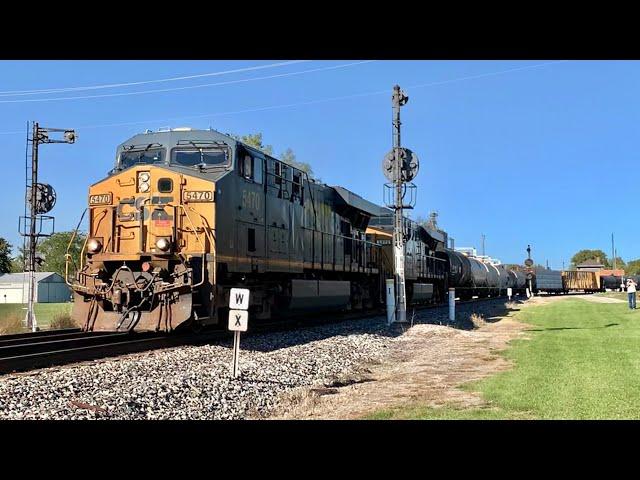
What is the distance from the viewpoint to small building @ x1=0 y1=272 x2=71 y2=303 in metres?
69.3

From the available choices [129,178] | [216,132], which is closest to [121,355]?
[129,178]

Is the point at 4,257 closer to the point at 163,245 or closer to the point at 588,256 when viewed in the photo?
the point at 163,245

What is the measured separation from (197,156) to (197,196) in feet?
5.22

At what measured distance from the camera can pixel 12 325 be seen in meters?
21.8

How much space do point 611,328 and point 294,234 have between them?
1060 cm

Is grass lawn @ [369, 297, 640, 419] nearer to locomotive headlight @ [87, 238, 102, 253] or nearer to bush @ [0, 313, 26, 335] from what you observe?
locomotive headlight @ [87, 238, 102, 253]

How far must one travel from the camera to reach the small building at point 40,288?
2729 inches

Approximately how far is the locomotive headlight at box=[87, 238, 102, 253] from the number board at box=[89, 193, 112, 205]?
2.80 feet

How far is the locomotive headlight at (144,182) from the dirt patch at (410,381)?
19.6ft

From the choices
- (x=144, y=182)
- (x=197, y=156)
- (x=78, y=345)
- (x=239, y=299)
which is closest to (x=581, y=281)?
(x=197, y=156)

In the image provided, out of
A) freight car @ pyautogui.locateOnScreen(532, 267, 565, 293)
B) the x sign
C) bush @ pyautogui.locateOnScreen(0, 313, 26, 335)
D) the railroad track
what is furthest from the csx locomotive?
freight car @ pyautogui.locateOnScreen(532, 267, 565, 293)

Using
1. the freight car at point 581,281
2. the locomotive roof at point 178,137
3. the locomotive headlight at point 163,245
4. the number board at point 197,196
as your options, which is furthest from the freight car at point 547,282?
the locomotive headlight at point 163,245

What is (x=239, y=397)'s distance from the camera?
7.99 meters

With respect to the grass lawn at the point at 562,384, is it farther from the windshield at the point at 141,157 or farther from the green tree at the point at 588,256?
the green tree at the point at 588,256
